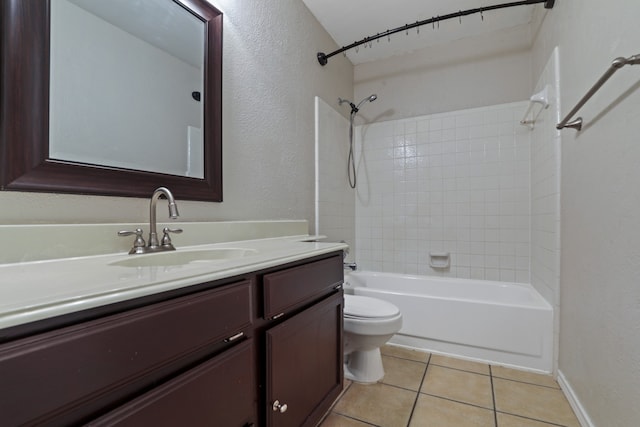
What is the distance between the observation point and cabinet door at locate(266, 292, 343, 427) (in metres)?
0.93

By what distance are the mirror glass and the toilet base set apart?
133cm

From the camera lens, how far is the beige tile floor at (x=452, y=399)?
1358mm

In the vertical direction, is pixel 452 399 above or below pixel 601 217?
below

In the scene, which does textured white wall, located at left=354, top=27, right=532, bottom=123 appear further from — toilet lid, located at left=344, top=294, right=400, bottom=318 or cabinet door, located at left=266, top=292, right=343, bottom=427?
cabinet door, located at left=266, top=292, right=343, bottom=427

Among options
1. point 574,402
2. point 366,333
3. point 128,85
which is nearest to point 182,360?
point 128,85

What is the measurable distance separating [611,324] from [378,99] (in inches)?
95.8

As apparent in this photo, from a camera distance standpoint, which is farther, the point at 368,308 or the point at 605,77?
the point at 368,308

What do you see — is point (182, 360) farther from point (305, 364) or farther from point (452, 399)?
point (452, 399)

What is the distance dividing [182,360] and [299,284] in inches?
18.7

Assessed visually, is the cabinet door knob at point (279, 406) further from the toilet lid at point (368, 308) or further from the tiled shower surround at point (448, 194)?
the tiled shower surround at point (448, 194)

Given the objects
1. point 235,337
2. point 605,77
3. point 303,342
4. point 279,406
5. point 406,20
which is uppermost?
point 406,20

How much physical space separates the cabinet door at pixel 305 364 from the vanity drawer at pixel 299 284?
0.17 ft

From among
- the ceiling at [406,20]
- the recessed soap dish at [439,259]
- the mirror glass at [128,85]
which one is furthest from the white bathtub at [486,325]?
the ceiling at [406,20]

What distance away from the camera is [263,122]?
1738mm
